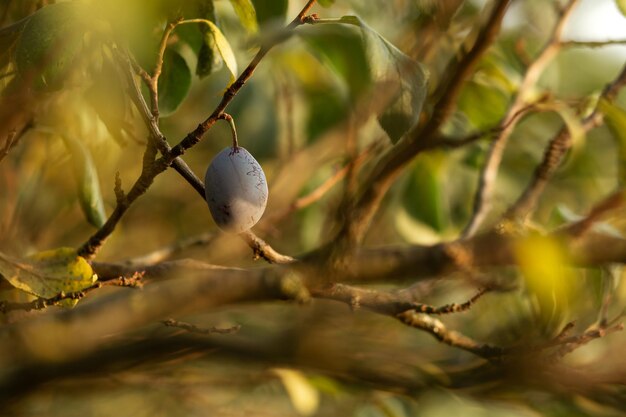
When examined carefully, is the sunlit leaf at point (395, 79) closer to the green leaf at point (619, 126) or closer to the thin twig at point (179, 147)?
the thin twig at point (179, 147)

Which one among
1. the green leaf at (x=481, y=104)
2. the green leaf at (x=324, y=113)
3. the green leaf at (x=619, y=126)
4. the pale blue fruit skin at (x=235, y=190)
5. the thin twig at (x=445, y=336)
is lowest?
the thin twig at (x=445, y=336)

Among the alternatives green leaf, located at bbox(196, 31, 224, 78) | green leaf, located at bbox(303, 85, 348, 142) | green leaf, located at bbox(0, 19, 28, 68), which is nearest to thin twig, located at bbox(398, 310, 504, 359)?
green leaf, located at bbox(196, 31, 224, 78)

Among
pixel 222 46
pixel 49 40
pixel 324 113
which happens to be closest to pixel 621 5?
pixel 222 46

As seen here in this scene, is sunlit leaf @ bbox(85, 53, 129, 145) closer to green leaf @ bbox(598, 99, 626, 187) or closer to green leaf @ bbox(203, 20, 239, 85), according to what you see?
green leaf @ bbox(203, 20, 239, 85)

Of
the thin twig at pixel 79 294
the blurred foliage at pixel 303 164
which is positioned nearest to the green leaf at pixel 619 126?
the blurred foliage at pixel 303 164

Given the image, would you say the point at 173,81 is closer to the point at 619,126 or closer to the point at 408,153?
the point at 408,153

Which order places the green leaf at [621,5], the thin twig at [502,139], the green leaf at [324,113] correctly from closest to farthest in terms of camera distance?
1. the green leaf at [621,5]
2. the thin twig at [502,139]
3. the green leaf at [324,113]

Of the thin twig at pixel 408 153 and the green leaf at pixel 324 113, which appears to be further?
the green leaf at pixel 324 113

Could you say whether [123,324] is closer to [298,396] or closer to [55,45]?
[55,45]
